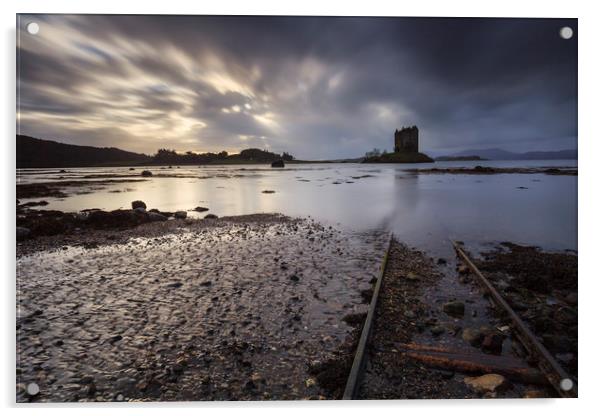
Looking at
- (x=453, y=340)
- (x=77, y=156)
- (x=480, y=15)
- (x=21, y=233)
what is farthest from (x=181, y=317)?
(x=480, y=15)

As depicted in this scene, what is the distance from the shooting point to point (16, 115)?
5.36 meters

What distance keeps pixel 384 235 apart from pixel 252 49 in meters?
7.06

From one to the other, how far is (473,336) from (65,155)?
30.7ft

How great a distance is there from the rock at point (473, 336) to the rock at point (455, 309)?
547 millimetres

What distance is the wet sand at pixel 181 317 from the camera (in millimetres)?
3699

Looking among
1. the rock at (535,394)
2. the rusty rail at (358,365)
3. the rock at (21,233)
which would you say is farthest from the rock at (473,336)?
Result: the rock at (21,233)

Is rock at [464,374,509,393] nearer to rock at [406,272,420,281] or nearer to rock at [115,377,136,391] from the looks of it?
rock at [406,272,420,281]

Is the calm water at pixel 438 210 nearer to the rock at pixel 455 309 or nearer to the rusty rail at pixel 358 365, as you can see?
the rock at pixel 455 309

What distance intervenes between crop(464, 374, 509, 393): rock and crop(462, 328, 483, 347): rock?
1.83 ft

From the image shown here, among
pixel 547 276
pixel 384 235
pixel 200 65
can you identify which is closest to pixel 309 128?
pixel 200 65

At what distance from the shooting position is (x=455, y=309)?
502 cm

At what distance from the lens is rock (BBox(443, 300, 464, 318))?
498cm

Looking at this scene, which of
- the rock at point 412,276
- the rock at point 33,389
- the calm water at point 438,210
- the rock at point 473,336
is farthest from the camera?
the calm water at point 438,210
